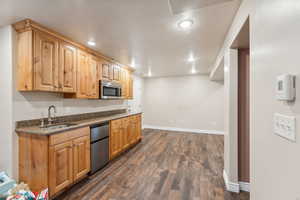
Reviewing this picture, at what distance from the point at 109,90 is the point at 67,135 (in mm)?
1669

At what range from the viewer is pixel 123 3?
148 centimetres

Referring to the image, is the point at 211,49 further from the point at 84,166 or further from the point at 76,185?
the point at 76,185

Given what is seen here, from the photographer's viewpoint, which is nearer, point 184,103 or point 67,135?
point 67,135

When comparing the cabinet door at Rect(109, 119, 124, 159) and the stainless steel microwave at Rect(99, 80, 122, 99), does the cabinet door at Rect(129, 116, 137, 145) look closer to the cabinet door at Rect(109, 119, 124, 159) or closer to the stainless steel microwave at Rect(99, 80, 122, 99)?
the cabinet door at Rect(109, 119, 124, 159)

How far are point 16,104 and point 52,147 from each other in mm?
847

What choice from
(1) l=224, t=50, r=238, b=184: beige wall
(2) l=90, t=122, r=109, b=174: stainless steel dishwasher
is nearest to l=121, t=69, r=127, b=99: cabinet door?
(2) l=90, t=122, r=109, b=174: stainless steel dishwasher

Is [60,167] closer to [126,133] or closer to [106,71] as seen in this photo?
[126,133]

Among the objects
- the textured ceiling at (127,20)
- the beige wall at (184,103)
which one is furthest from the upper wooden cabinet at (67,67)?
the beige wall at (184,103)

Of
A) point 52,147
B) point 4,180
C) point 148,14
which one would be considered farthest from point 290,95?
point 4,180

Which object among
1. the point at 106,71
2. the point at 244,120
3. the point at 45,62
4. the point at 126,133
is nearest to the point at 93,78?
the point at 106,71

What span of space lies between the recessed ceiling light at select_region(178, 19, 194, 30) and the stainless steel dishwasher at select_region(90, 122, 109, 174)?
7.17ft

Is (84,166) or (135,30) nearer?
(135,30)

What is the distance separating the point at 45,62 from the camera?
6.84 ft

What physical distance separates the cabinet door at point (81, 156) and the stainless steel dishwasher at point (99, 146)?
13 cm
